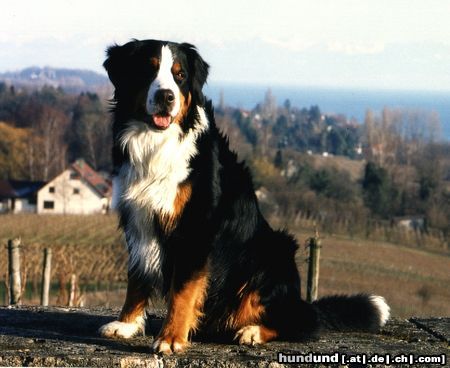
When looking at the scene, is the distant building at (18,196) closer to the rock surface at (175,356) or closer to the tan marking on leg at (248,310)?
the rock surface at (175,356)

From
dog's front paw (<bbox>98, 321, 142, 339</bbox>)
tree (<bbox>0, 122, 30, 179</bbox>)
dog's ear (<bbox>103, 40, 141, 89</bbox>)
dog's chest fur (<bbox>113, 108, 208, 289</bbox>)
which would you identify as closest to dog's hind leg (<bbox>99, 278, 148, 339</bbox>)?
dog's front paw (<bbox>98, 321, 142, 339</bbox>)

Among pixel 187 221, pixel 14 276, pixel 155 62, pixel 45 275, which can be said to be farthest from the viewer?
pixel 45 275

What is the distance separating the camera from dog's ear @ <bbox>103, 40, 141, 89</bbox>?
15.6ft

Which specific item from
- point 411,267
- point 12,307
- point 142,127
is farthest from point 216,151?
point 411,267

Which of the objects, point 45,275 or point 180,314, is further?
point 45,275

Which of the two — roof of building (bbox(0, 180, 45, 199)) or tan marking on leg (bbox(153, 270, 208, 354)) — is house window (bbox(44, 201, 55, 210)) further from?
tan marking on leg (bbox(153, 270, 208, 354))

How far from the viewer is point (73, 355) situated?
453 centimetres

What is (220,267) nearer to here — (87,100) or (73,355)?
(73,355)

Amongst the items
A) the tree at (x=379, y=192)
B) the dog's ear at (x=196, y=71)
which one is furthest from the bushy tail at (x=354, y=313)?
the tree at (x=379, y=192)

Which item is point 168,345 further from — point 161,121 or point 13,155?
point 13,155

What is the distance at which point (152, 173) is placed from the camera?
15.4ft

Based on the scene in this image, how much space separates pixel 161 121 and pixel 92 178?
60975 mm

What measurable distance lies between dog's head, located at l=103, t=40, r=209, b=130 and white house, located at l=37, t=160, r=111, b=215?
54661 millimetres

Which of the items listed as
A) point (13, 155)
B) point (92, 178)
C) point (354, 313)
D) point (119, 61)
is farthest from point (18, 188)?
point (119, 61)
